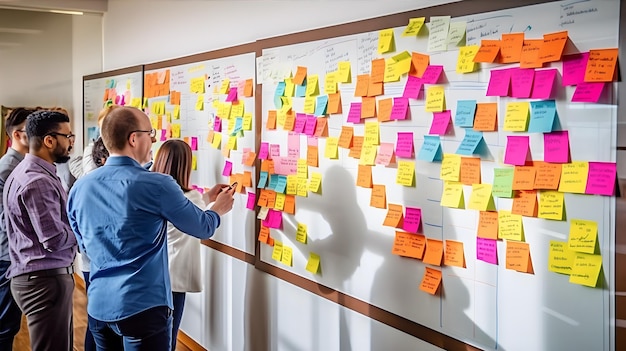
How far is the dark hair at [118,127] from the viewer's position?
2.15 metres

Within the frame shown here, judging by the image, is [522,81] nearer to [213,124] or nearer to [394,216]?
[394,216]

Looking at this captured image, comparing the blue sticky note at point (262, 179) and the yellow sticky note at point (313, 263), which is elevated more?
the blue sticky note at point (262, 179)

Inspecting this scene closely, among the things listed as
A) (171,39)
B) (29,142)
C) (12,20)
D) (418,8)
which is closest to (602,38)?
(418,8)

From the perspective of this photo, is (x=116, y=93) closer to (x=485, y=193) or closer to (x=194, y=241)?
(x=194, y=241)

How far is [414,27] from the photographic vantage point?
1963mm

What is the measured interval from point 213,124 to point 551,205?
87.9 inches

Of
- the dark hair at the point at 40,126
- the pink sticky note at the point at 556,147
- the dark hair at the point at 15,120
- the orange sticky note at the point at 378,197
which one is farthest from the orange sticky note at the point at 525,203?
the dark hair at the point at 15,120

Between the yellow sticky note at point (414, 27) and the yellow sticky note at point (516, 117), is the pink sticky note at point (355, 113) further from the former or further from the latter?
the yellow sticky note at point (516, 117)

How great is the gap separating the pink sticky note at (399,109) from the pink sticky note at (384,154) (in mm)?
112

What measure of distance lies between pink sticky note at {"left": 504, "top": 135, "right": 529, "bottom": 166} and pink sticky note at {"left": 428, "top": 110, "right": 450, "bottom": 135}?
0.79 ft

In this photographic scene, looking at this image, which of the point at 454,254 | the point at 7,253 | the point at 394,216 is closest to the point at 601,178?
the point at 454,254

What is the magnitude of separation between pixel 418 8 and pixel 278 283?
5.17 ft

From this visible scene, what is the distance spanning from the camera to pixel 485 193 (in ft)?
5.80

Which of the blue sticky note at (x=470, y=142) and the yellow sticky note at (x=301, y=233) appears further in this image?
the yellow sticky note at (x=301, y=233)
